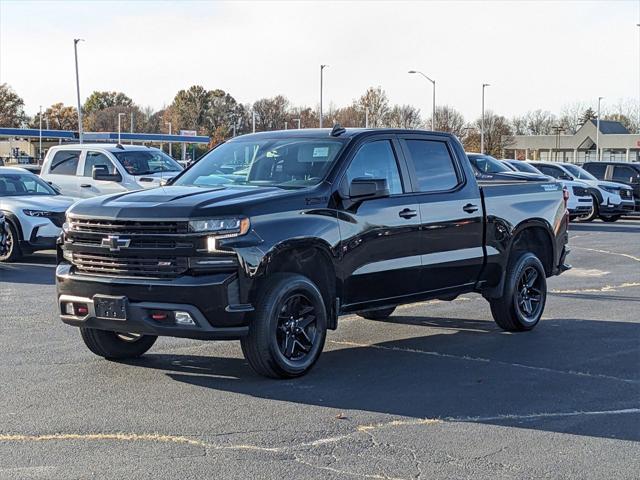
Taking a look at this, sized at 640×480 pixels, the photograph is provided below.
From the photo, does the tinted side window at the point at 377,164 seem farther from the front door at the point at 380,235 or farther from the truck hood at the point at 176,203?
the truck hood at the point at 176,203

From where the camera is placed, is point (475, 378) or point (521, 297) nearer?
point (475, 378)

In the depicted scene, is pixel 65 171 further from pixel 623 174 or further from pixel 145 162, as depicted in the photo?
pixel 623 174

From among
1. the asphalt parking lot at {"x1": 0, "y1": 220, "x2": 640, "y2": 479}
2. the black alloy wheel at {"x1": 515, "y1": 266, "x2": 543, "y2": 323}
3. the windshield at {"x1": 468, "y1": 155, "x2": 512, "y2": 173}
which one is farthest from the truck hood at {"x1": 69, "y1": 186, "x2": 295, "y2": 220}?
the windshield at {"x1": 468, "y1": 155, "x2": 512, "y2": 173}

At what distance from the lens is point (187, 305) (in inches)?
272

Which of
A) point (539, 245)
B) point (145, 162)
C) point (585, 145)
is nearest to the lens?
point (539, 245)

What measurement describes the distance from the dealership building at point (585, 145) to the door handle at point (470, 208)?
3097 inches

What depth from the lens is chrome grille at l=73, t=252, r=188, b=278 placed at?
23.0 feet

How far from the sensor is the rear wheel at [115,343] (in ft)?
26.4

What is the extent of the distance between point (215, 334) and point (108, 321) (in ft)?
2.79

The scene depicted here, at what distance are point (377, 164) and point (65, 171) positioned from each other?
13.4 m

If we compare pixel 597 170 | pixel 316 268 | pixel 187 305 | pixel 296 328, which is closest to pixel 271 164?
pixel 316 268

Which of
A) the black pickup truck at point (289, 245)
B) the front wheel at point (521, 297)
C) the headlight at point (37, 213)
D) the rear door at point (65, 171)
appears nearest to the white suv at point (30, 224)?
the headlight at point (37, 213)

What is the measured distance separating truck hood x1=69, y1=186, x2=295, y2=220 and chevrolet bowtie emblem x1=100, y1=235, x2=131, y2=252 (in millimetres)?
165

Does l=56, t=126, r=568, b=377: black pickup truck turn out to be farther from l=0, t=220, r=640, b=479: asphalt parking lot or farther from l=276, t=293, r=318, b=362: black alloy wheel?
l=0, t=220, r=640, b=479: asphalt parking lot
